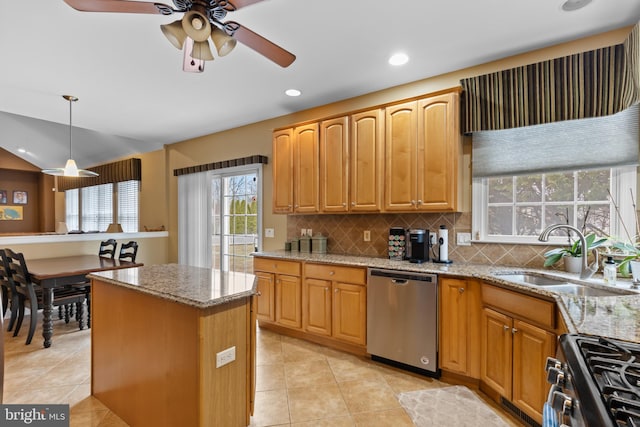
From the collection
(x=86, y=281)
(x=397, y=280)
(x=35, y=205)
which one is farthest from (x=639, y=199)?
(x=35, y=205)

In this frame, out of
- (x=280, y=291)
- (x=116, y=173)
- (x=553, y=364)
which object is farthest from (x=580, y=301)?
(x=116, y=173)

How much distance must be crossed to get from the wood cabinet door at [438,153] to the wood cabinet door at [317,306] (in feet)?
4.07

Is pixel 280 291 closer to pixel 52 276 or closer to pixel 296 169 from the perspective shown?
pixel 296 169

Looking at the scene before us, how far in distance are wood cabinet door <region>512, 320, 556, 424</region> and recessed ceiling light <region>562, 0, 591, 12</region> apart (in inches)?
81.9

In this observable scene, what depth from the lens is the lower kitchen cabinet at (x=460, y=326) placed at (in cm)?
241

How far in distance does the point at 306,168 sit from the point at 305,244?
2.97 ft

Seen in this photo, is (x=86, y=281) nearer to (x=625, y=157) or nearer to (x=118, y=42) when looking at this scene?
(x=118, y=42)

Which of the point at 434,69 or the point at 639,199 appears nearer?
the point at 639,199

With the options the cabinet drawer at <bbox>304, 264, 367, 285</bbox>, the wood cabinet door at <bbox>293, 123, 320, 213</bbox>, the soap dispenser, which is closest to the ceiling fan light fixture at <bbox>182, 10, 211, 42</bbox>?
the wood cabinet door at <bbox>293, 123, 320, 213</bbox>

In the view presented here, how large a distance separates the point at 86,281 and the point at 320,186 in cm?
290

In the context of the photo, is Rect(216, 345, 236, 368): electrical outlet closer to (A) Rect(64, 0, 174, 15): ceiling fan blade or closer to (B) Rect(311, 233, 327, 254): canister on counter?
(A) Rect(64, 0, 174, 15): ceiling fan blade

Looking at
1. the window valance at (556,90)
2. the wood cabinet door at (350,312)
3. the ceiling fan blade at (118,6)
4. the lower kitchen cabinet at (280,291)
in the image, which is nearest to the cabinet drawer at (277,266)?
the lower kitchen cabinet at (280,291)

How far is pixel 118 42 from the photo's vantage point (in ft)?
Answer: 8.14

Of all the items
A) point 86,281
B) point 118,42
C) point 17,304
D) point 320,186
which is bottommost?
point 17,304
